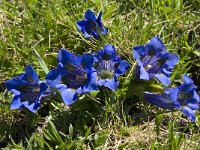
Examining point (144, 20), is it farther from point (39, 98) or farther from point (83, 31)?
point (39, 98)

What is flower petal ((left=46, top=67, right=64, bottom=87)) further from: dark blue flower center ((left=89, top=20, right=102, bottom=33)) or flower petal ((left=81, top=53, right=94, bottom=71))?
dark blue flower center ((left=89, top=20, right=102, bottom=33))

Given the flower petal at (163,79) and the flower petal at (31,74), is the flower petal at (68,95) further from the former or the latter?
the flower petal at (163,79)

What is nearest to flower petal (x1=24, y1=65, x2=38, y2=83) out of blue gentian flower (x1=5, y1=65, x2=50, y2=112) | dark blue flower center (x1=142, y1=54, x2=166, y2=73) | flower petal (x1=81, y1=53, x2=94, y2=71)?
blue gentian flower (x1=5, y1=65, x2=50, y2=112)

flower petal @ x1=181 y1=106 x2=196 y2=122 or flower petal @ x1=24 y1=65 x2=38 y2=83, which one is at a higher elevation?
flower petal @ x1=24 y1=65 x2=38 y2=83

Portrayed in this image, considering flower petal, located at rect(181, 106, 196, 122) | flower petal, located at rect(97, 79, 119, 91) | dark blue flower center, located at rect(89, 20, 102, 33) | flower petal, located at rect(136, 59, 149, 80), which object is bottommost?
flower petal, located at rect(181, 106, 196, 122)

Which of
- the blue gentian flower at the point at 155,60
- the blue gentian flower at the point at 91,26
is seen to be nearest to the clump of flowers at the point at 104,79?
the blue gentian flower at the point at 155,60
